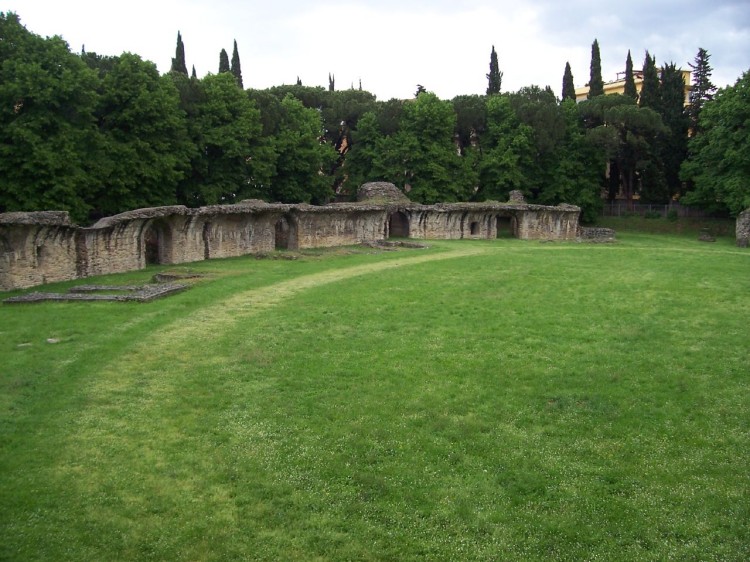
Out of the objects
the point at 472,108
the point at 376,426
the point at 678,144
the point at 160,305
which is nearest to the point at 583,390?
the point at 376,426

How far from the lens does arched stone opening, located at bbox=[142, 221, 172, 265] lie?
96.5 ft

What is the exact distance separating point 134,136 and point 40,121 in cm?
526

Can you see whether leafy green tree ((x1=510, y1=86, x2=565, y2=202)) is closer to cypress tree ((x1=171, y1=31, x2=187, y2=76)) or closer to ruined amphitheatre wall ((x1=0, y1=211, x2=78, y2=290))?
cypress tree ((x1=171, y1=31, x2=187, y2=76))

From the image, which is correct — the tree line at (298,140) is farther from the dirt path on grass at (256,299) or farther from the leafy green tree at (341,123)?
the dirt path on grass at (256,299)

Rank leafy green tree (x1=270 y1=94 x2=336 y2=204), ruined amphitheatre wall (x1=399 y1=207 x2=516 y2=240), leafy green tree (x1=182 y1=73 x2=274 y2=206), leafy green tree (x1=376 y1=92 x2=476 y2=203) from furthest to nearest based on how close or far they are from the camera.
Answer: leafy green tree (x1=376 y1=92 x2=476 y2=203)
leafy green tree (x1=270 y1=94 x2=336 y2=204)
ruined amphitheatre wall (x1=399 y1=207 x2=516 y2=240)
leafy green tree (x1=182 y1=73 x2=274 y2=206)

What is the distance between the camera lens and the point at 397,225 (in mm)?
47500

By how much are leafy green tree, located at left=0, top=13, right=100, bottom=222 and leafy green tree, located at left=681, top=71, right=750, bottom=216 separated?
133 feet

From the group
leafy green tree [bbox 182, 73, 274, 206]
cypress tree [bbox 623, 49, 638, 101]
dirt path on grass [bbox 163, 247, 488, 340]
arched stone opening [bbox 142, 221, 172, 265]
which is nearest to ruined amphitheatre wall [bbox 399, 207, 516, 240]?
leafy green tree [bbox 182, 73, 274, 206]

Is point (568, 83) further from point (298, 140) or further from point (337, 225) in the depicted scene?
point (337, 225)

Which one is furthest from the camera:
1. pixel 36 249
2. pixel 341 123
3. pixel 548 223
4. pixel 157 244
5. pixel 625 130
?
pixel 341 123

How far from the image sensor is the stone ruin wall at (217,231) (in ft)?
74.1

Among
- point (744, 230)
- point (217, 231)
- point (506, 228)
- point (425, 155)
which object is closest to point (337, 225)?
point (217, 231)

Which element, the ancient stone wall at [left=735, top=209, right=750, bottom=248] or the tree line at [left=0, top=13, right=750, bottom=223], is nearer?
the tree line at [left=0, top=13, right=750, bottom=223]

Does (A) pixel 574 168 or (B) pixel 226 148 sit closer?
(B) pixel 226 148
